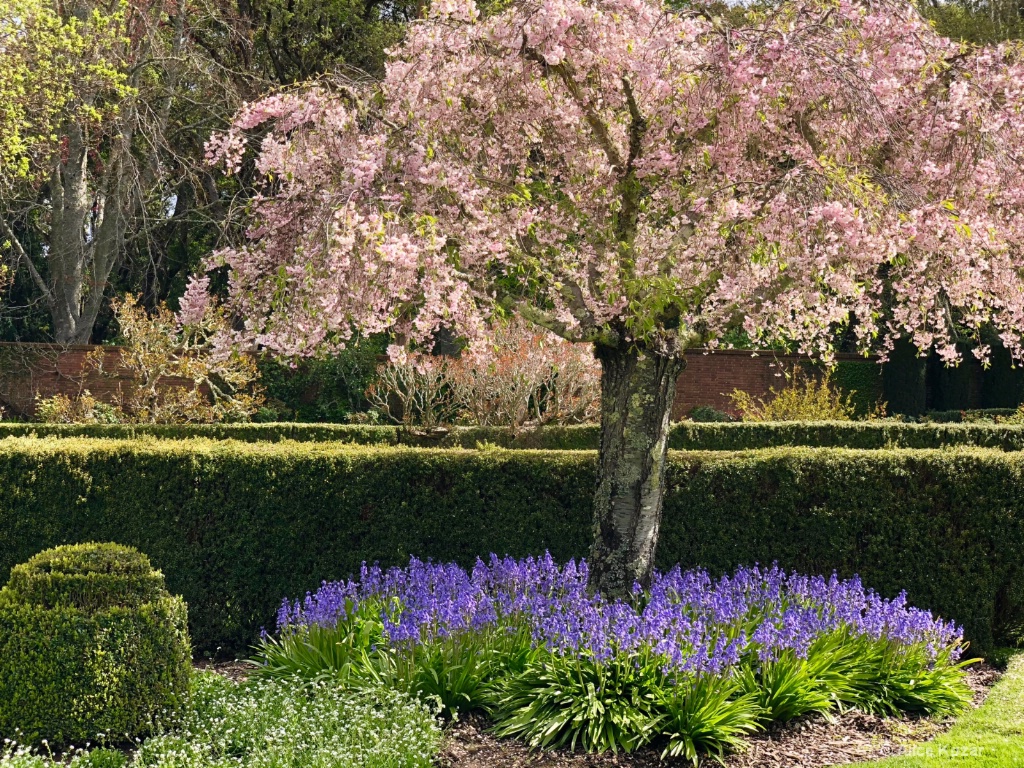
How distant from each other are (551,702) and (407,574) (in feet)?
6.52

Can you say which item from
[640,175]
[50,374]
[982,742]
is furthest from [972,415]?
[50,374]

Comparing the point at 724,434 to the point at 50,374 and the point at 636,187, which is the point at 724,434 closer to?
the point at 636,187

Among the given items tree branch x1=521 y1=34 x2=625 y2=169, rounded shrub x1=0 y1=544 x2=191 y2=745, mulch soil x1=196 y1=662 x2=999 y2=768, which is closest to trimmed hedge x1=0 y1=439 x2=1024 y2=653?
mulch soil x1=196 y1=662 x2=999 y2=768

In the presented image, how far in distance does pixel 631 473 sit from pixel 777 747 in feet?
5.87

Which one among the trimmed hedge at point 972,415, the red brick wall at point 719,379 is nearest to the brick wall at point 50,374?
the red brick wall at point 719,379

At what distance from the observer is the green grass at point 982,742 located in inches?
187

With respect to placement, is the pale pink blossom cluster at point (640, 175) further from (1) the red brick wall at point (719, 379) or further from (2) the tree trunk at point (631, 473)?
(1) the red brick wall at point (719, 379)

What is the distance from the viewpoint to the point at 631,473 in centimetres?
621

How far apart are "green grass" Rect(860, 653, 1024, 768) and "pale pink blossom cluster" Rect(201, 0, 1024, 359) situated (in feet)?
6.96

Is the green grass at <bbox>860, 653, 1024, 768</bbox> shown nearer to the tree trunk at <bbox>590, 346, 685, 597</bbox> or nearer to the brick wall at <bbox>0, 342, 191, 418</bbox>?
the tree trunk at <bbox>590, 346, 685, 597</bbox>

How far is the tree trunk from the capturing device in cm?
620

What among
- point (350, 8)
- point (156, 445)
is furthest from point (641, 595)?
point (350, 8)

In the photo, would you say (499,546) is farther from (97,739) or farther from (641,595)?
(97,739)

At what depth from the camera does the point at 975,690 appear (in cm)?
617
